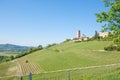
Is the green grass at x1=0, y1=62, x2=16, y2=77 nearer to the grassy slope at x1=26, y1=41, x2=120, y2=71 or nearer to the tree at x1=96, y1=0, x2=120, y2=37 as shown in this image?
the grassy slope at x1=26, y1=41, x2=120, y2=71

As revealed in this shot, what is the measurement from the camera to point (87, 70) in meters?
14.7

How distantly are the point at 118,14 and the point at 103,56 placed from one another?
149 ft

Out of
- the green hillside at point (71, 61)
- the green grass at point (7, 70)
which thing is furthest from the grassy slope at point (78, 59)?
the green grass at point (7, 70)

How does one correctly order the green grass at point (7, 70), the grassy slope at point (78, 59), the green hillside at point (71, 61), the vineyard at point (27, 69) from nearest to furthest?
1. the green hillside at point (71, 61)
2. the grassy slope at point (78, 59)
3. the vineyard at point (27, 69)
4. the green grass at point (7, 70)

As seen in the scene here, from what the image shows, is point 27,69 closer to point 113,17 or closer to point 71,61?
point 71,61

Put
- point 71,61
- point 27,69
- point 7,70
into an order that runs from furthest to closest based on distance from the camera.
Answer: point 7,70 → point 27,69 → point 71,61

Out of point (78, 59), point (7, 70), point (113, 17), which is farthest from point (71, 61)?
point (113, 17)

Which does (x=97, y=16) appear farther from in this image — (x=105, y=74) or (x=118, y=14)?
(x=105, y=74)

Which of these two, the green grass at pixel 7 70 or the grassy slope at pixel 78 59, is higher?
the grassy slope at pixel 78 59

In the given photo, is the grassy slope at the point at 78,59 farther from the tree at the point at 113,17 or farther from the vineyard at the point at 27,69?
the tree at the point at 113,17

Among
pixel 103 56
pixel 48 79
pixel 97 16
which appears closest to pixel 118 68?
pixel 97 16

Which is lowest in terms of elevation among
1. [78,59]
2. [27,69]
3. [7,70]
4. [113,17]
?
[7,70]

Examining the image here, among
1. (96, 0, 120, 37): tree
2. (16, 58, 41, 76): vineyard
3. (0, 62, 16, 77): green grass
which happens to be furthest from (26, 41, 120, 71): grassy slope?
(96, 0, 120, 37): tree

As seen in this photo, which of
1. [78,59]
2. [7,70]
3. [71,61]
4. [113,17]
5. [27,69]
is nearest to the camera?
[113,17]
